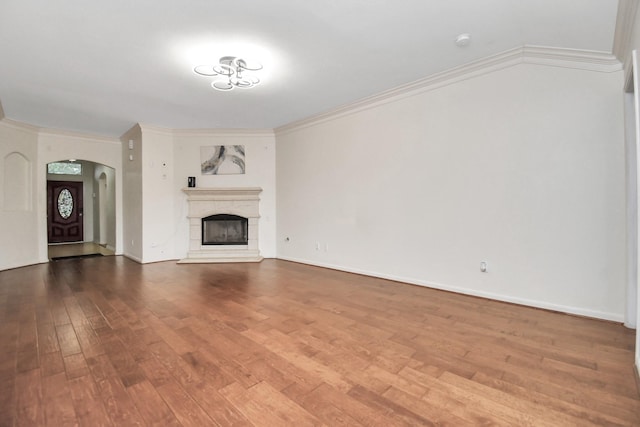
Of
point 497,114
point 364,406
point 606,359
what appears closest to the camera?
point 364,406

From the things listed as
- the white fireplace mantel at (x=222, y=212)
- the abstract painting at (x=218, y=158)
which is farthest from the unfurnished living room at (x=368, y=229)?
the abstract painting at (x=218, y=158)

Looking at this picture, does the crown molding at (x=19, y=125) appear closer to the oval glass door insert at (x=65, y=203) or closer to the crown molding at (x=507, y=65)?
the oval glass door insert at (x=65, y=203)

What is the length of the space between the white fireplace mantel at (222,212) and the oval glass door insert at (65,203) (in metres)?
6.33

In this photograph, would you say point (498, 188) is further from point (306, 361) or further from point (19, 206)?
point (19, 206)

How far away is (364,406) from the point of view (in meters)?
1.67

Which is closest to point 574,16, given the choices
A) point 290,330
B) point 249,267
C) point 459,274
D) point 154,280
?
point 459,274

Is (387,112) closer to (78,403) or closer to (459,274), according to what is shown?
(459,274)

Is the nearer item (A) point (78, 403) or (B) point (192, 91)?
(A) point (78, 403)

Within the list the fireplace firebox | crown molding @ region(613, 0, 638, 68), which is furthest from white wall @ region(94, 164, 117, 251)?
crown molding @ region(613, 0, 638, 68)

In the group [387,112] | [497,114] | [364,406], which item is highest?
[387,112]

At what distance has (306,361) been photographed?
7.09 ft

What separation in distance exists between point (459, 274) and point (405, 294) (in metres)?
0.73

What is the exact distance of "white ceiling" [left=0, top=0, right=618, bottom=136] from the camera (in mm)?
2510

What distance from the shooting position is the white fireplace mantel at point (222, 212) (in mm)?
6387
